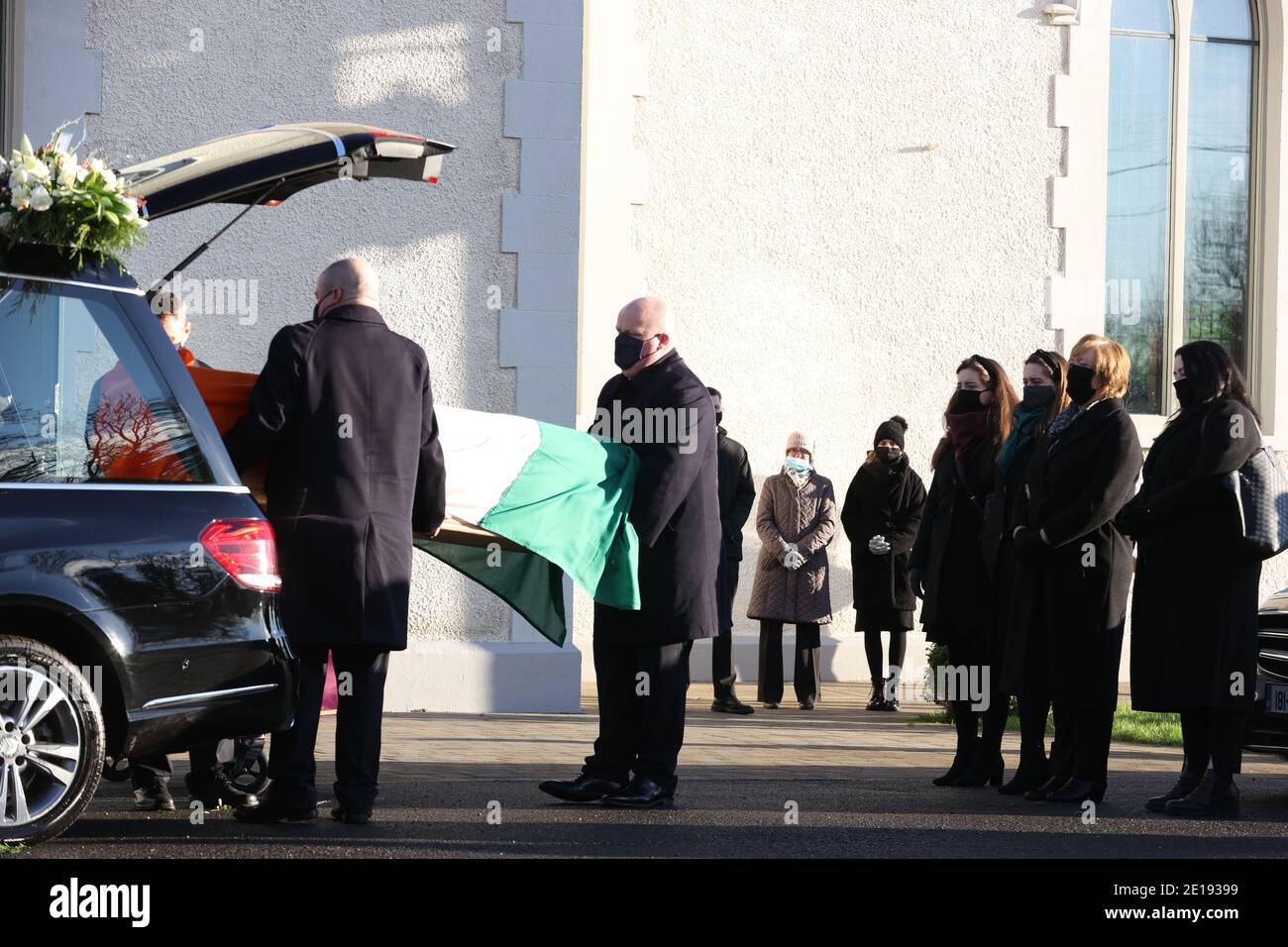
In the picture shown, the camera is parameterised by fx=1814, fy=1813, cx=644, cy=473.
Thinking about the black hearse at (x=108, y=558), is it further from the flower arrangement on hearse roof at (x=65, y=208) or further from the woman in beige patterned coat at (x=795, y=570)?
the woman in beige patterned coat at (x=795, y=570)

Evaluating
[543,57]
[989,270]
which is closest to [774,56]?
[989,270]

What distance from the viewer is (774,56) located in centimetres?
1519

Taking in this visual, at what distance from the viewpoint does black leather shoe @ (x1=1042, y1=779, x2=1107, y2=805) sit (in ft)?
26.0

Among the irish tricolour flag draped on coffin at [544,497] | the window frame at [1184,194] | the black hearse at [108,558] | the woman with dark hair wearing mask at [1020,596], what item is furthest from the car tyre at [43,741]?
the window frame at [1184,194]

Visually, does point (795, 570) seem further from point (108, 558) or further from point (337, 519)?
point (108, 558)

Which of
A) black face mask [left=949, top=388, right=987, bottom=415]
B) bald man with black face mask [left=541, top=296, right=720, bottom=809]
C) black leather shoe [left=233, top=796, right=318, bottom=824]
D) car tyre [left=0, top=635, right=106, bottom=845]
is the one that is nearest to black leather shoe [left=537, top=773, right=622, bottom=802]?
bald man with black face mask [left=541, top=296, right=720, bottom=809]

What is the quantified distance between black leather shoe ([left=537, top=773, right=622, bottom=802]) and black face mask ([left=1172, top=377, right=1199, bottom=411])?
3.01 meters

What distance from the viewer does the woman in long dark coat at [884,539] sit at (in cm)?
1319

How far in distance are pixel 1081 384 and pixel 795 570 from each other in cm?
508

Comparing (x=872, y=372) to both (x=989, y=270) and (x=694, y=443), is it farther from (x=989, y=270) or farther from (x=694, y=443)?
(x=694, y=443)

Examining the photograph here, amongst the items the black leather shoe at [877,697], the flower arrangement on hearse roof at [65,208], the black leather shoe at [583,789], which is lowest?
the black leather shoe at [877,697]

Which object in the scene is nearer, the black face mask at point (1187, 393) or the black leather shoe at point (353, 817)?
the black leather shoe at point (353, 817)

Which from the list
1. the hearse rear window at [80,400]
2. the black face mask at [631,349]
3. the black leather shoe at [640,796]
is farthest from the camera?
the black face mask at [631,349]

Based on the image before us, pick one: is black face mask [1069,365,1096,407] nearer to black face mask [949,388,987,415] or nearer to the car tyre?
black face mask [949,388,987,415]
